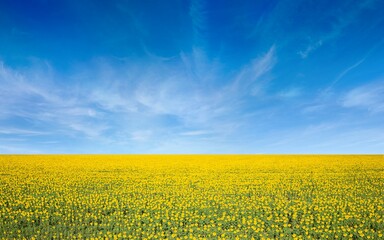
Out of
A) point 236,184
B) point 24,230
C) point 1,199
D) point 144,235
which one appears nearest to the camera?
point 144,235

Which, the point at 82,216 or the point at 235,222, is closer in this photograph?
the point at 235,222

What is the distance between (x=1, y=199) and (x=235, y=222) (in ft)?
44.0

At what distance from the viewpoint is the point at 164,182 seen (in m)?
22.5

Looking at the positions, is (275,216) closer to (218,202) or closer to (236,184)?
(218,202)

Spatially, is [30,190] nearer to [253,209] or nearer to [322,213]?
[253,209]

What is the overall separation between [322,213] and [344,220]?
3.78ft

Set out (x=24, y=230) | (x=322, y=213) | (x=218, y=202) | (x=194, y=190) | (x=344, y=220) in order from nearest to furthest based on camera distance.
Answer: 1. (x=24, y=230)
2. (x=344, y=220)
3. (x=322, y=213)
4. (x=218, y=202)
5. (x=194, y=190)

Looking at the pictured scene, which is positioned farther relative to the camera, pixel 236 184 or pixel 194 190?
pixel 236 184

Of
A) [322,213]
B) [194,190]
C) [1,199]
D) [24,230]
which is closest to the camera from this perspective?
[24,230]

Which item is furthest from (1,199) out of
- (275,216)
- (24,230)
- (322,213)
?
(322,213)

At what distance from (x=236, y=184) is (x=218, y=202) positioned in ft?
19.0

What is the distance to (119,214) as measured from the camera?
14094mm

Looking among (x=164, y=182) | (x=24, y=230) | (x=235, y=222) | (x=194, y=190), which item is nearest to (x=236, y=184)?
(x=194, y=190)

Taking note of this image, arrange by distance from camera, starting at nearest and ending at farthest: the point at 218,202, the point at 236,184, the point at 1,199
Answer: the point at 218,202 → the point at 1,199 → the point at 236,184
